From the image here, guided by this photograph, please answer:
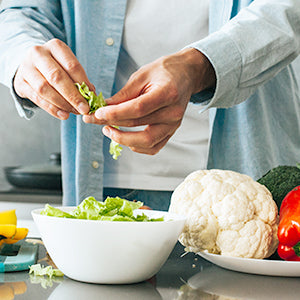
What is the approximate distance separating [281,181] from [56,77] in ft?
1.47

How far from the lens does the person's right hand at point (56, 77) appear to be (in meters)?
0.80

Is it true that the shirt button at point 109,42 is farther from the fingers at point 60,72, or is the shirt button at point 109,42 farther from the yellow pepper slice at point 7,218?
the yellow pepper slice at point 7,218

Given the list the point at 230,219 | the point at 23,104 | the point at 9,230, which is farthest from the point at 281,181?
the point at 23,104

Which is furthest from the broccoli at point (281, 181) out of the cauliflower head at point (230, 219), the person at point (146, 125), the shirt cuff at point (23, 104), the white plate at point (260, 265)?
the shirt cuff at point (23, 104)

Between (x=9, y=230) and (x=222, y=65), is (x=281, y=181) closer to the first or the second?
(x=222, y=65)

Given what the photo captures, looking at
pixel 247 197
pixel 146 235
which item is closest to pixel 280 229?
pixel 247 197

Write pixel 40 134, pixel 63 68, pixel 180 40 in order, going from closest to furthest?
pixel 63 68
pixel 180 40
pixel 40 134

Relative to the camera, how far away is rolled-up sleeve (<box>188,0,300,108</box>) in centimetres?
93

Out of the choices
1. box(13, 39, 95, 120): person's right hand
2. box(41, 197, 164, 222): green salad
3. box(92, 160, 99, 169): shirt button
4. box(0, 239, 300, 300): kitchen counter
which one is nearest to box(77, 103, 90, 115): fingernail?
box(13, 39, 95, 120): person's right hand

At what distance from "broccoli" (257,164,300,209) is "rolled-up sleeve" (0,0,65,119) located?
58 cm

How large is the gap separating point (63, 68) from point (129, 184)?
1.82 feet

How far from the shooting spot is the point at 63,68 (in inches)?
33.0

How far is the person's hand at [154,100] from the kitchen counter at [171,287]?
260 millimetres

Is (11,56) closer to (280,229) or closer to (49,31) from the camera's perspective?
(49,31)
